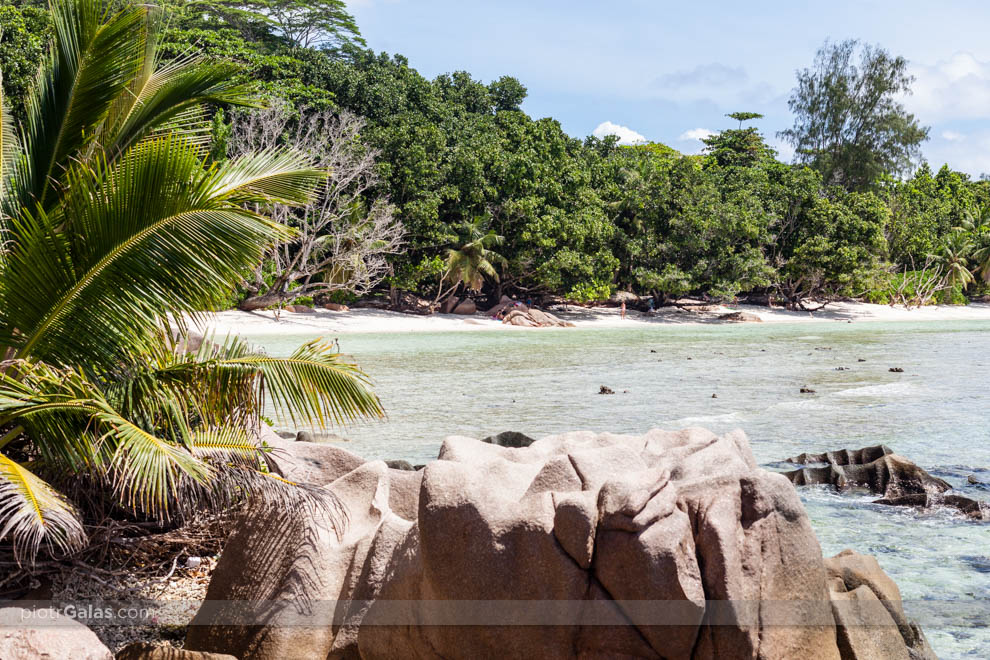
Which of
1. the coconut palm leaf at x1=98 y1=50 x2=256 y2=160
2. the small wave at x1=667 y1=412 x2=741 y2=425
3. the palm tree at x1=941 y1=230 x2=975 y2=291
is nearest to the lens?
the coconut palm leaf at x1=98 y1=50 x2=256 y2=160

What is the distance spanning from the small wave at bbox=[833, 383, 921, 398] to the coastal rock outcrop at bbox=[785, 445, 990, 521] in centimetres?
666

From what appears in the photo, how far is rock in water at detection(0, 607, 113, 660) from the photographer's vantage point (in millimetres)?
3064

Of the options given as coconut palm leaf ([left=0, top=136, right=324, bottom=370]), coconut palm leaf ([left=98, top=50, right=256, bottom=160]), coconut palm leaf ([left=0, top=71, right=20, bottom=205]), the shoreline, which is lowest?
the shoreline

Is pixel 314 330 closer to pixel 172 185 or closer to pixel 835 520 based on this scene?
pixel 835 520

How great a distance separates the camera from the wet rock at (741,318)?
125 ft

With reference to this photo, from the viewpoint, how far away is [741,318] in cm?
3812

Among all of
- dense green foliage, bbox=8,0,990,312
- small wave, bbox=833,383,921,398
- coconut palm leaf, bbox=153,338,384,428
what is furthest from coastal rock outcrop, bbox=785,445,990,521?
dense green foliage, bbox=8,0,990,312

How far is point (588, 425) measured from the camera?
12.4 m

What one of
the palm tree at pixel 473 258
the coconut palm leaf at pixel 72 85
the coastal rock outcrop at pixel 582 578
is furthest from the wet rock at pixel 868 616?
the palm tree at pixel 473 258

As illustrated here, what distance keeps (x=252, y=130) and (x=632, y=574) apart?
2577 cm

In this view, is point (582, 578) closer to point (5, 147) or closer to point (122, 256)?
point (122, 256)

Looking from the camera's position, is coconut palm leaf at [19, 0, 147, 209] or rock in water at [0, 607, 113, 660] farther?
coconut palm leaf at [19, 0, 147, 209]

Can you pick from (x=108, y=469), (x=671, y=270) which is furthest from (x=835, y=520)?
(x=671, y=270)

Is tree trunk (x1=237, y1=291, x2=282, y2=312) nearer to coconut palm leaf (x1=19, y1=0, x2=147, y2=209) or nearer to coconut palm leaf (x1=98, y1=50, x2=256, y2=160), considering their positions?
coconut palm leaf (x1=98, y1=50, x2=256, y2=160)
